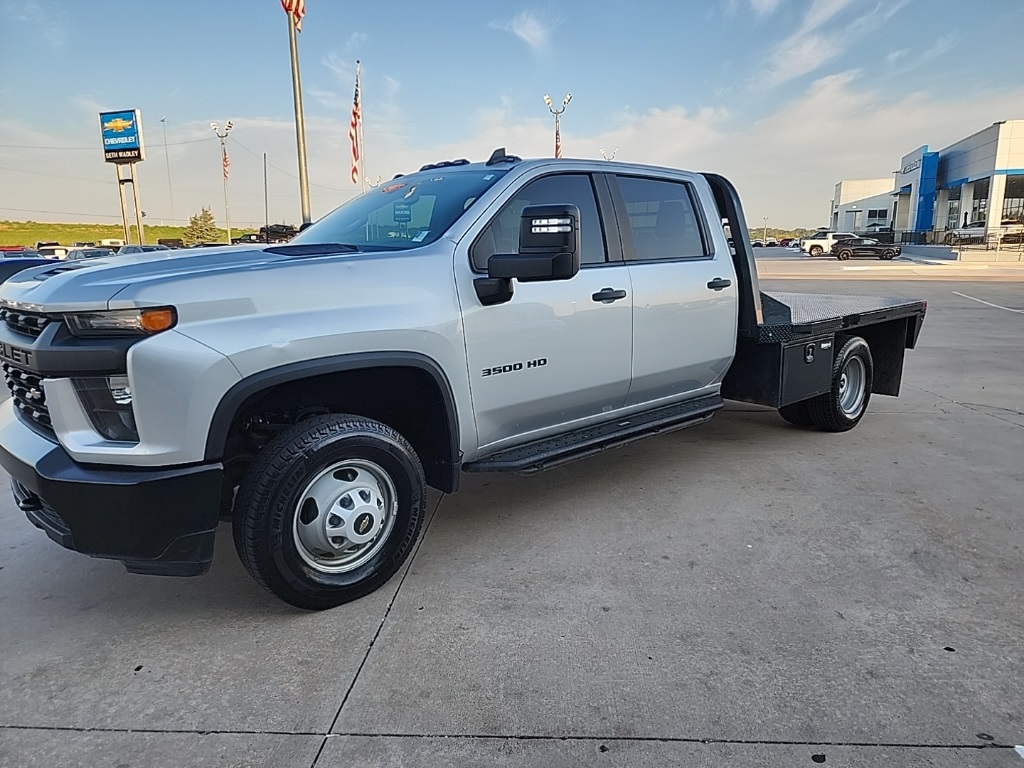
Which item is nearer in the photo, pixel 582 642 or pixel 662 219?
pixel 582 642

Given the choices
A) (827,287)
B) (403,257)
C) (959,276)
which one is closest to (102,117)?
(827,287)

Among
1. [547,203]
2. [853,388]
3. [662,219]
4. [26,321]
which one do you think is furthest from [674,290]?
[26,321]

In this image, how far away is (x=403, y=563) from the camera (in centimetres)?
358

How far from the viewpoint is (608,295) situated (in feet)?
13.2

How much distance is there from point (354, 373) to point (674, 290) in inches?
85.1

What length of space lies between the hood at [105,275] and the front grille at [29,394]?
30 cm

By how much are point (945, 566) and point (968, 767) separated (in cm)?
154

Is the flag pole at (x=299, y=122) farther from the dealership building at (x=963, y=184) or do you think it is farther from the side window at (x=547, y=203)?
the dealership building at (x=963, y=184)

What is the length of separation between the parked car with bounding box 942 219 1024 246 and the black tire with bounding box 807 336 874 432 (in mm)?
42416

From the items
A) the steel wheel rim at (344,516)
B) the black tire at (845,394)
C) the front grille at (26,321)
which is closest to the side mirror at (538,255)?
the steel wheel rim at (344,516)

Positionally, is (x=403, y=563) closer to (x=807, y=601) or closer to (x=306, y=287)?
(x=306, y=287)

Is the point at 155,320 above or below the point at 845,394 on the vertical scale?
above

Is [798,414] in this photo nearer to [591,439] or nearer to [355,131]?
[591,439]

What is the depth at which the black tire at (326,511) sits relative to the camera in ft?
9.46
